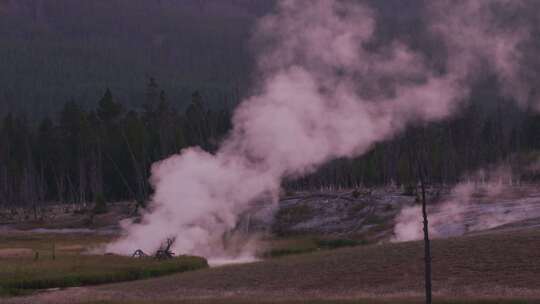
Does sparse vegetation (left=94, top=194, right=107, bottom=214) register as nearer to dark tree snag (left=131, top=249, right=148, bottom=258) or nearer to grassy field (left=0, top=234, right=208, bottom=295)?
grassy field (left=0, top=234, right=208, bottom=295)

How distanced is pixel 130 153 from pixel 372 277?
116 metres

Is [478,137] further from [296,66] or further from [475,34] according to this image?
[296,66]

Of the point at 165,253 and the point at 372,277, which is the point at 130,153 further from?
the point at 372,277

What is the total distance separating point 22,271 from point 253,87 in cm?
3762

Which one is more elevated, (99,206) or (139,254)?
(99,206)

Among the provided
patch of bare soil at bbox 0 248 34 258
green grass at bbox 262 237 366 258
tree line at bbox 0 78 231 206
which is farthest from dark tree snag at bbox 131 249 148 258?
tree line at bbox 0 78 231 206

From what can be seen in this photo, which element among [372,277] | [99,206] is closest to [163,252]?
[372,277]

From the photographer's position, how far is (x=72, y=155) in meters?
171

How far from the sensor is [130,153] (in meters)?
160

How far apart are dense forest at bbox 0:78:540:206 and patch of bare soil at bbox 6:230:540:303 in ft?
314

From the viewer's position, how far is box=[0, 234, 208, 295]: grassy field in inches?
2250

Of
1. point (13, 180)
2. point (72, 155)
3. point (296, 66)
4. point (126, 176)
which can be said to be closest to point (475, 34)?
point (296, 66)

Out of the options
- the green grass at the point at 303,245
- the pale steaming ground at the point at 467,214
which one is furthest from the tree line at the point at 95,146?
the green grass at the point at 303,245

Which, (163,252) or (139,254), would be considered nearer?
(163,252)
